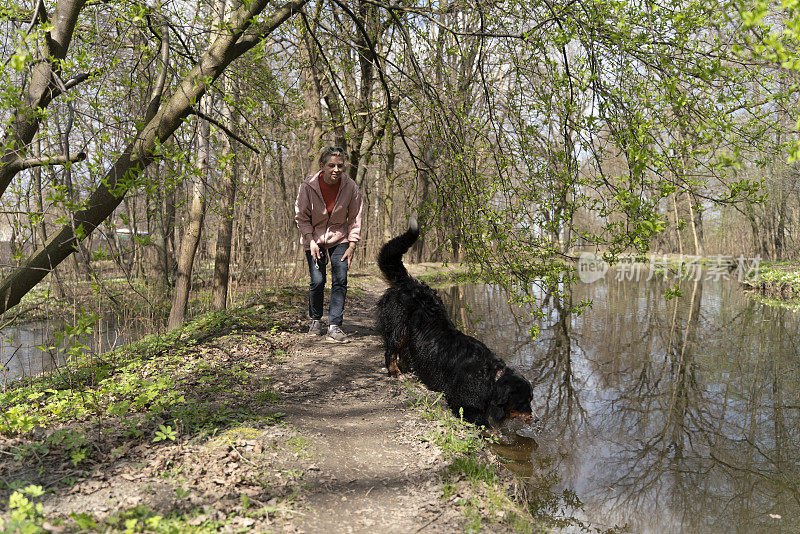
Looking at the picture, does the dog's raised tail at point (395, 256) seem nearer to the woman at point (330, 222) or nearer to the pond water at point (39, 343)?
the woman at point (330, 222)

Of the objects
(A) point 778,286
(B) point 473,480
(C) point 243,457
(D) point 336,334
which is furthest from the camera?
→ (A) point 778,286

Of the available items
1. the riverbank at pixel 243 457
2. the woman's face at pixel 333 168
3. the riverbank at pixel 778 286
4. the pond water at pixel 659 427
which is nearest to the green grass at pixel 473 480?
the riverbank at pixel 243 457

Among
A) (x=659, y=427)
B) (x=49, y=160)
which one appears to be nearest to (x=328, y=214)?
(x=49, y=160)

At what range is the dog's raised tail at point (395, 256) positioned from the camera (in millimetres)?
4973

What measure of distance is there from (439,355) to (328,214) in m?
2.13

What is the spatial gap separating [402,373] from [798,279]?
632 inches

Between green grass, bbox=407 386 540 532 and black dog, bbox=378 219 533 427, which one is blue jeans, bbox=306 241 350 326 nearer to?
black dog, bbox=378 219 533 427

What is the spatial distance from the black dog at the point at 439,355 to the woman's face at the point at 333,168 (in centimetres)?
97

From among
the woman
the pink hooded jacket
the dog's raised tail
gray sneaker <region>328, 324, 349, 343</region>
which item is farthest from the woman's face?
gray sneaker <region>328, 324, 349, 343</region>

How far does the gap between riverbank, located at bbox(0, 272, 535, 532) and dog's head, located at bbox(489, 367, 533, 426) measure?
1.48ft

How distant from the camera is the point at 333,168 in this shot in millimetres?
5141

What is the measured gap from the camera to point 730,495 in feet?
11.6

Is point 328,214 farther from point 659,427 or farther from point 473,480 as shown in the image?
point 659,427

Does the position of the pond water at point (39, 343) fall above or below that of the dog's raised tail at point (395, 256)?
below
